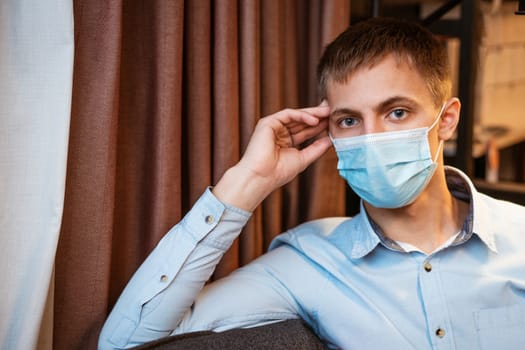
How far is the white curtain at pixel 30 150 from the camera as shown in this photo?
38.5 inches

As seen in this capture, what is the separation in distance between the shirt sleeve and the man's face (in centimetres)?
36

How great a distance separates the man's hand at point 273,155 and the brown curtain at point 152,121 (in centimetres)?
11

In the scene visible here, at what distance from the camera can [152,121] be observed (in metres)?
1.22

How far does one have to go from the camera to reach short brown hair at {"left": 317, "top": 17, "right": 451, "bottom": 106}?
1189 millimetres

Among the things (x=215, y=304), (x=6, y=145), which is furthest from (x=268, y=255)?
(x=6, y=145)

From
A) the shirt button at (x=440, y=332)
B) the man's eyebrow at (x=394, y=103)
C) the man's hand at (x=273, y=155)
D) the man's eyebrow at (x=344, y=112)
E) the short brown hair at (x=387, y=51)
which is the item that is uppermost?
the short brown hair at (x=387, y=51)

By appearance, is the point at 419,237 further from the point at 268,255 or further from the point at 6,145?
the point at 6,145

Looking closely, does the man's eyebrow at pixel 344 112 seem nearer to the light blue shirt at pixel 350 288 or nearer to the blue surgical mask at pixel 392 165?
the blue surgical mask at pixel 392 165

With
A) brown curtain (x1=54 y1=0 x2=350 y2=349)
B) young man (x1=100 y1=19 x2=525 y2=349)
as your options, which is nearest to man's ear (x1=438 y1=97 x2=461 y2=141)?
young man (x1=100 y1=19 x2=525 y2=349)

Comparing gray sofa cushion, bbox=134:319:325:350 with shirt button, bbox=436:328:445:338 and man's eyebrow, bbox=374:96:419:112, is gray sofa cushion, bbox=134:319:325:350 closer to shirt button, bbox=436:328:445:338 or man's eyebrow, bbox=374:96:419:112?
shirt button, bbox=436:328:445:338

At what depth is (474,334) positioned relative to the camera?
1.14 metres

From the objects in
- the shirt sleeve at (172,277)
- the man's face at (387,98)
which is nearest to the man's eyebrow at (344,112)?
the man's face at (387,98)

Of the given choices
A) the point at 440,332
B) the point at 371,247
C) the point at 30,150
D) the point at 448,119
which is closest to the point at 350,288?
the point at 371,247

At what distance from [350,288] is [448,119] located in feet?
1.59
